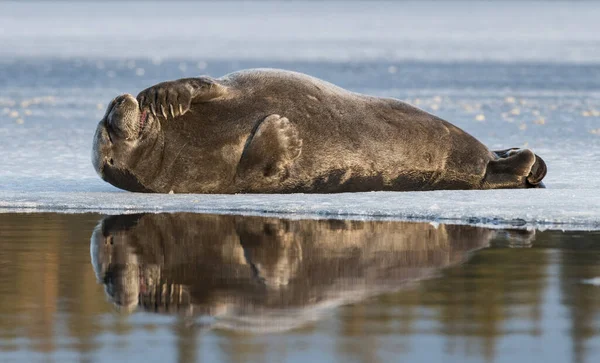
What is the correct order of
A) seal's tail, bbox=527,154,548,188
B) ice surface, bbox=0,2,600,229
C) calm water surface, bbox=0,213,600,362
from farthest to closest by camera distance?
seal's tail, bbox=527,154,548,188 → ice surface, bbox=0,2,600,229 → calm water surface, bbox=0,213,600,362

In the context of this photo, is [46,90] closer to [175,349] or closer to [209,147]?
[209,147]

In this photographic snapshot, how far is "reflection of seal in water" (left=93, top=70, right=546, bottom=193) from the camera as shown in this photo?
960 centimetres

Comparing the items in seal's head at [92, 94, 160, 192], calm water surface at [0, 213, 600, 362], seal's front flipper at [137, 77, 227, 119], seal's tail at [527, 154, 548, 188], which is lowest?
calm water surface at [0, 213, 600, 362]

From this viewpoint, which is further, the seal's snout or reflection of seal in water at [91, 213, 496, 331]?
the seal's snout

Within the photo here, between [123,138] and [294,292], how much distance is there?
13.5 feet

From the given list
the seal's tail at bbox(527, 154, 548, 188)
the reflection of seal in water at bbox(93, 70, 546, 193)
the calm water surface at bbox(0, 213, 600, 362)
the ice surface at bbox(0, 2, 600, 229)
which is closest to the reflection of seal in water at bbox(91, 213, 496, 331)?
the calm water surface at bbox(0, 213, 600, 362)

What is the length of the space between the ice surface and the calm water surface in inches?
32.4

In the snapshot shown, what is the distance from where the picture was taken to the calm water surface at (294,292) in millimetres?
4770

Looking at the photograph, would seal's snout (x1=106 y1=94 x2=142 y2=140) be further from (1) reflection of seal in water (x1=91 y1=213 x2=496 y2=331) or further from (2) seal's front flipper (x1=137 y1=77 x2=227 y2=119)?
(1) reflection of seal in water (x1=91 y1=213 x2=496 y2=331)

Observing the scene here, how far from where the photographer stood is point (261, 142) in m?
9.54

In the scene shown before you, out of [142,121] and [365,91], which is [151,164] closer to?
[142,121]

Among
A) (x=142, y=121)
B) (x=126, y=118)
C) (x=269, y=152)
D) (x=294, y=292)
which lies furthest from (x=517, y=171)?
(x=294, y=292)

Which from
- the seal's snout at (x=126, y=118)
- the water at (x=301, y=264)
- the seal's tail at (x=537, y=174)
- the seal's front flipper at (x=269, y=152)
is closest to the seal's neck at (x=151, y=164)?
the seal's snout at (x=126, y=118)

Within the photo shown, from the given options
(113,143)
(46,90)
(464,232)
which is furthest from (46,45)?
(464,232)
